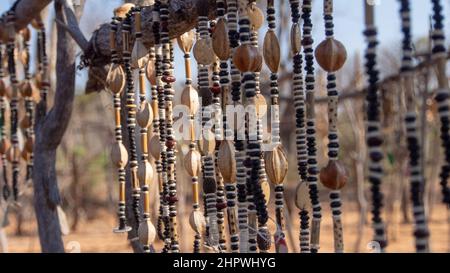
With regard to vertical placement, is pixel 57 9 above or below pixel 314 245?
above

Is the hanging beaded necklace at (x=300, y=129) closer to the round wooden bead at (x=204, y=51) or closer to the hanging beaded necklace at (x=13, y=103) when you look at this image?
the round wooden bead at (x=204, y=51)

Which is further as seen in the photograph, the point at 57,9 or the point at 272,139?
the point at 57,9

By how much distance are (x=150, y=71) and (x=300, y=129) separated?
1.85 feet

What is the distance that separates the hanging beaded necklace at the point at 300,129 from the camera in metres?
1.12

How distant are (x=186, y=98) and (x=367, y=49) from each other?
0.62 metres

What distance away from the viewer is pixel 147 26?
4.82 ft

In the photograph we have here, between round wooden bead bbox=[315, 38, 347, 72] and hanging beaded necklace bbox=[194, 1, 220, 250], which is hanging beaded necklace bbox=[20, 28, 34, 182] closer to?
hanging beaded necklace bbox=[194, 1, 220, 250]

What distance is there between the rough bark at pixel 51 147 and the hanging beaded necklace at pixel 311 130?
118cm

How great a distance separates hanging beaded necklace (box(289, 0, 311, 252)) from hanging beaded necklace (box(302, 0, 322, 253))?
0.12ft

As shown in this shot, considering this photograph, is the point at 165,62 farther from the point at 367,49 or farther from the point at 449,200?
the point at 449,200

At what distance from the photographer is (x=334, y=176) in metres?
0.94

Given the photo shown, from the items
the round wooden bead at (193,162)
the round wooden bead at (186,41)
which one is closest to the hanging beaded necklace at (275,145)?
the round wooden bead at (193,162)

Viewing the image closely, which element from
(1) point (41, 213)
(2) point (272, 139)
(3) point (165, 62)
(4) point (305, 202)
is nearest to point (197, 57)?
(3) point (165, 62)

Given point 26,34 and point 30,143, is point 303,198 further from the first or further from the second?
point 26,34
